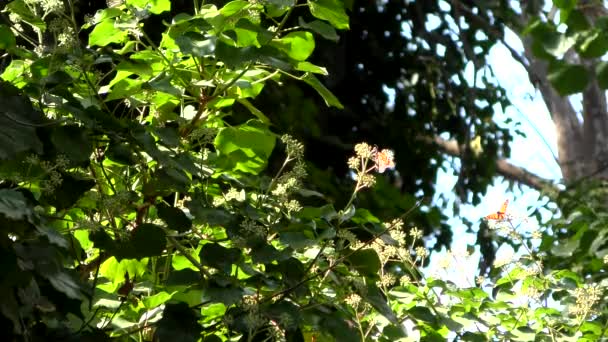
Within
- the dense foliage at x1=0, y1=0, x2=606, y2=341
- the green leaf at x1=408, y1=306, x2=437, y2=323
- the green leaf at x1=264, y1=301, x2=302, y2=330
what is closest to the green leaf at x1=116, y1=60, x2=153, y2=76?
the dense foliage at x1=0, y1=0, x2=606, y2=341

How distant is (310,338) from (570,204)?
11.0ft

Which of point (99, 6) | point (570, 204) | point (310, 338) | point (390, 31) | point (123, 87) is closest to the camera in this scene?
point (123, 87)

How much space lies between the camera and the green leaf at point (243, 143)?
1973 millimetres

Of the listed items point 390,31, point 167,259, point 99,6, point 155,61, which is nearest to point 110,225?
point 167,259

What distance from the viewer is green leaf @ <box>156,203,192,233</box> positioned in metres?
1.77

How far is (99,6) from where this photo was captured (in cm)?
434

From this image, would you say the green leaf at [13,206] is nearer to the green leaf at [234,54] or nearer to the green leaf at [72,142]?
the green leaf at [72,142]

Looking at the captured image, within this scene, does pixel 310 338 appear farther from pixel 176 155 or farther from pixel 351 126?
pixel 351 126

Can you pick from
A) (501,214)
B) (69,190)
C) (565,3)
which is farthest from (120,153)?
(501,214)

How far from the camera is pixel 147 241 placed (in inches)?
67.4

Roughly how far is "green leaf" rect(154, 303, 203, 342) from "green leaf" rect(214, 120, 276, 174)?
0.36 metres

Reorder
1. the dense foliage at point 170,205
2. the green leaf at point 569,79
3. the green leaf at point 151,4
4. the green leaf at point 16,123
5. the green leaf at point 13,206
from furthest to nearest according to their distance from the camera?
the green leaf at point 151,4, the green leaf at point 569,79, the dense foliage at point 170,205, the green leaf at point 16,123, the green leaf at point 13,206

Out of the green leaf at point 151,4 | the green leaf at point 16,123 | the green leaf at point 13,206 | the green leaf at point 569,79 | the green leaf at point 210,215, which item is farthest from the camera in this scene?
the green leaf at point 151,4

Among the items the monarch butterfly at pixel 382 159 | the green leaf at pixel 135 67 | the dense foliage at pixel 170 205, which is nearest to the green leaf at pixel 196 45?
the dense foliage at pixel 170 205
